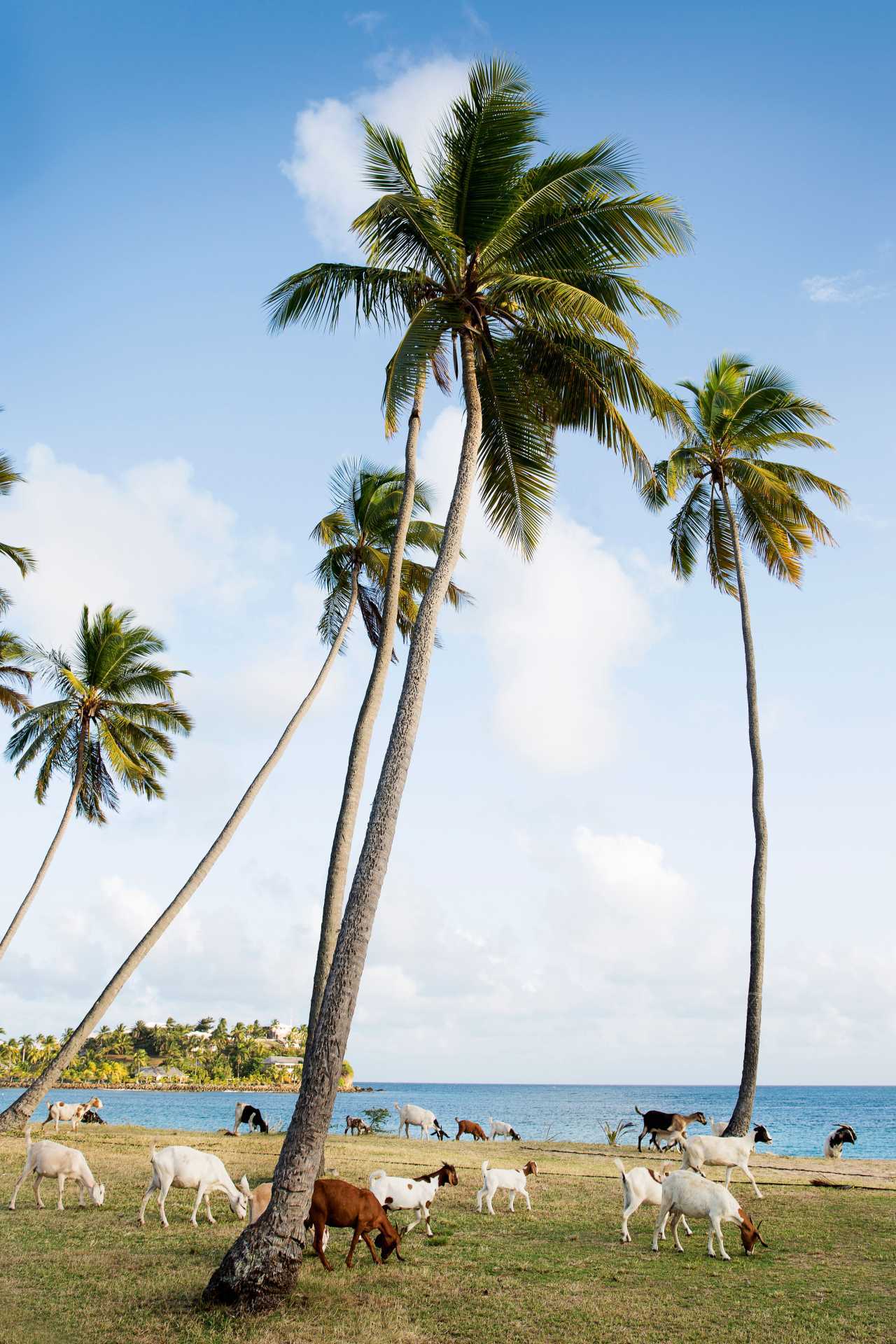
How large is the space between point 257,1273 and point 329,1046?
75.7 inches

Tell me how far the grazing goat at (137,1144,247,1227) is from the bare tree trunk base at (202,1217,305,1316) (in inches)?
113

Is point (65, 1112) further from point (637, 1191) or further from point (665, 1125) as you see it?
point (637, 1191)

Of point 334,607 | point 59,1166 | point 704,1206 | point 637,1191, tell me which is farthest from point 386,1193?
point 334,607

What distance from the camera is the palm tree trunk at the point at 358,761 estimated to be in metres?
15.3

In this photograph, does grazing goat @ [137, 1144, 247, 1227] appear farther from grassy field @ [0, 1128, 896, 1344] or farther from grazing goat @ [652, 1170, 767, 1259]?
grazing goat @ [652, 1170, 767, 1259]

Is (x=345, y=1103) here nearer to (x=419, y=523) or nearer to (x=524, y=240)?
(x=419, y=523)

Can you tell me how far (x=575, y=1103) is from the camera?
11038cm

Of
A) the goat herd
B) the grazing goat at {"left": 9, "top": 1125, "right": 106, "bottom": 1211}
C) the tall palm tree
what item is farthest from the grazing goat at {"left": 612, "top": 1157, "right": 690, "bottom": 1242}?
the tall palm tree

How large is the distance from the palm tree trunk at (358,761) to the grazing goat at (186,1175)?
3.66 meters

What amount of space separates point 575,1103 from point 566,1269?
111236 mm

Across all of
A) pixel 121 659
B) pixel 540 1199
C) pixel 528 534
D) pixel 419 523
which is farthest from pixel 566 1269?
pixel 121 659

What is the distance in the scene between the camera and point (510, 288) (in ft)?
44.3

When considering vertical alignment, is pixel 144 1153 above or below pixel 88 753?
below

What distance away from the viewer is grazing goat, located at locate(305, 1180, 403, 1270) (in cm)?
902
